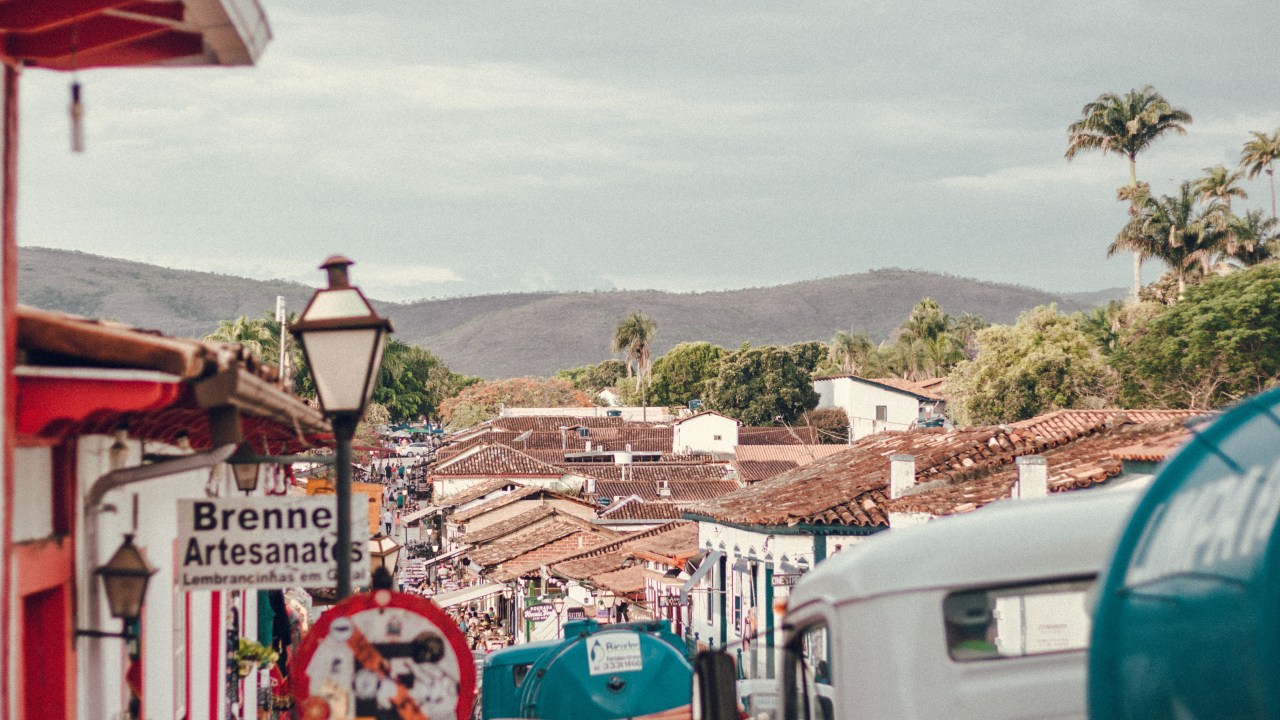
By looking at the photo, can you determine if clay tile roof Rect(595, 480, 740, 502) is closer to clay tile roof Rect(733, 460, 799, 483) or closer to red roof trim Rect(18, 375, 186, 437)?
clay tile roof Rect(733, 460, 799, 483)

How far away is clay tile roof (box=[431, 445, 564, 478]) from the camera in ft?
266

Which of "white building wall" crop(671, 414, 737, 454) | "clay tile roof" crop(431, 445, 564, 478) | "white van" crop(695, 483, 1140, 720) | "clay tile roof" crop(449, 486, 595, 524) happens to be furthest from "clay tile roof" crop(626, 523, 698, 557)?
"white building wall" crop(671, 414, 737, 454)

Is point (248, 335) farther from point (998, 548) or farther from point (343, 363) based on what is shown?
point (998, 548)

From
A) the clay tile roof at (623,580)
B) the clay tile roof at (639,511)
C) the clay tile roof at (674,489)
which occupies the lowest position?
the clay tile roof at (623,580)

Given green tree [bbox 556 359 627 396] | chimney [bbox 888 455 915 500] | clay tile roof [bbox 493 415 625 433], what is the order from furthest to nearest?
green tree [bbox 556 359 627 396] → clay tile roof [bbox 493 415 625 433] → chimney [bbox 888 455 915 500]

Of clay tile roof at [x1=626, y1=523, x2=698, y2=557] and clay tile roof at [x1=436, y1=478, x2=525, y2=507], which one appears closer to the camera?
clay tile roof at [x1=626, y1=523, x2=698, y2=557]

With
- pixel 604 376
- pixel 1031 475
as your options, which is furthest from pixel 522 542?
pixel 604 376

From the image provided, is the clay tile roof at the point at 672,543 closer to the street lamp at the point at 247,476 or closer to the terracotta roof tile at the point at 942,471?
the terracotta roof tile at the point at 942,471

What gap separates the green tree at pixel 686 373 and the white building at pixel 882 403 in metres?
38.9

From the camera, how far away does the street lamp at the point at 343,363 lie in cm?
691

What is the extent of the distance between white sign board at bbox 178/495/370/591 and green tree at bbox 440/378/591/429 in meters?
143

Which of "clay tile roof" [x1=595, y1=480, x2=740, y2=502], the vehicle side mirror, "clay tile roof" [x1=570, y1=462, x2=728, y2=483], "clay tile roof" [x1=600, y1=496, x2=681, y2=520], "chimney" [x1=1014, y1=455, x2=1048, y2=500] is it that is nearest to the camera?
the vehicle side mirror

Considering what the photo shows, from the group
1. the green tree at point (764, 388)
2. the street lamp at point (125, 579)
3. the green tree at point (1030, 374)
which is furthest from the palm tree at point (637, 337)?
the street lamp at point (125, 579)

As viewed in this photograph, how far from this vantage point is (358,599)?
6.38 metres
